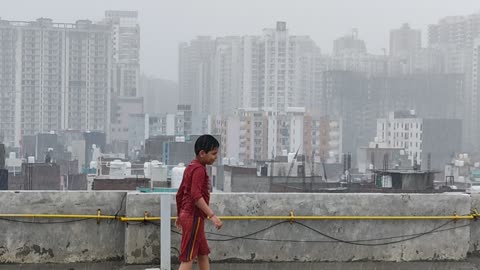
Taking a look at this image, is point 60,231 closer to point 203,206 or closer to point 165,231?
point 165,231

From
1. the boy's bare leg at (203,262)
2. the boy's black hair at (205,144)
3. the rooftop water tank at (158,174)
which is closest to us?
the boy's black hair at (205,144)

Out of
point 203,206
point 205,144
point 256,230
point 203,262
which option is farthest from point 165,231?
point 205,144

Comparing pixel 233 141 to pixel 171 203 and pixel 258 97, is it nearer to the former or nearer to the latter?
pixel 258 97

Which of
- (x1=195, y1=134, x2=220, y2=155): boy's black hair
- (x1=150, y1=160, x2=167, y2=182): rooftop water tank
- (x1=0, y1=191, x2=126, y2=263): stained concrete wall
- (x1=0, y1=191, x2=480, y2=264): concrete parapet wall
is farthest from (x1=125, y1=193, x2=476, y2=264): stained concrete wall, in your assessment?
(x1=150, y1=160, x2=167, y2=182): rooftop water tank

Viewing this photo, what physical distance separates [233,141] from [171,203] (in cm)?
11559

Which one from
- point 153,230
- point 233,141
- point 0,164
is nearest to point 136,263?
point 153,230

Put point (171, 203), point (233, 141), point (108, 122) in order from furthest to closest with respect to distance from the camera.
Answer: point (108, 122) → point (233, 141) → point (171, 203)

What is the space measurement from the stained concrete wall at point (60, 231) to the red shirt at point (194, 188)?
1476 mm

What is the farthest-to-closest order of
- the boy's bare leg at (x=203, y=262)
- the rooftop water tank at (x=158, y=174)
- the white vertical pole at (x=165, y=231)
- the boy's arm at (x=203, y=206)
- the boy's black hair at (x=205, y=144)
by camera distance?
the rooftop water tank at (x=158, y=174) → the white vertical pole at (x=165, y=231) → the boy's bare leg at (x=203, y=262) → the boy's black hair at (x=205, y=144) → the boy's arm at (x=203, y=206)

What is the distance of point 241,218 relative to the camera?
7.41 meters

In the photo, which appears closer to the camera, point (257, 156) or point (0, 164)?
point (0, 164)

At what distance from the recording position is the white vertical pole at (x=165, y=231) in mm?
6918

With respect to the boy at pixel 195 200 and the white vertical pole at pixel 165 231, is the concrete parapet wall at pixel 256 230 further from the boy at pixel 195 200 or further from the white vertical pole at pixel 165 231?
the boy at pixel 195 200

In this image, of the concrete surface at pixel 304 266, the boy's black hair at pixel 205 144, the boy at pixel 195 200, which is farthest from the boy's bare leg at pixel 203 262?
the concrete surface at pixel 304 266
